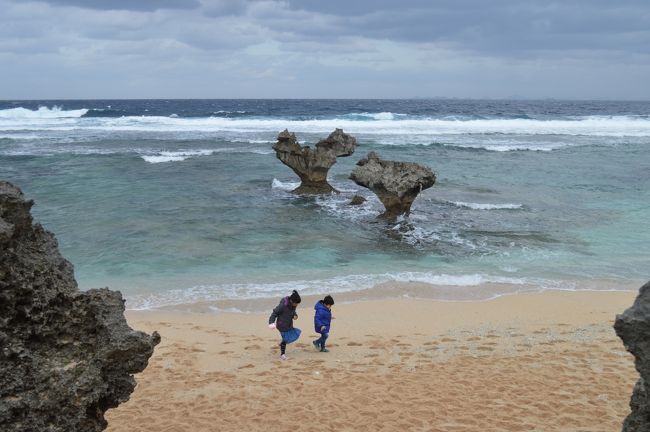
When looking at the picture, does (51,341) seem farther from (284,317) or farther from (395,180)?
(395,180)

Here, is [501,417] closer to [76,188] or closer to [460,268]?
[460,268]

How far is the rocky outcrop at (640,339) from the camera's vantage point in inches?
140

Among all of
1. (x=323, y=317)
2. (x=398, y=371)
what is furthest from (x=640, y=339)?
(x=323, y=317)

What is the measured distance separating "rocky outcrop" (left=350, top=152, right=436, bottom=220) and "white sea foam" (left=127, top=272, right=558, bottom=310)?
17.1 feet

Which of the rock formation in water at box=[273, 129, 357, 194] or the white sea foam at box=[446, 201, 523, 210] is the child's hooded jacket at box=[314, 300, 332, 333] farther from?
the rock formation in water at box=[273, 129, 357, 194]

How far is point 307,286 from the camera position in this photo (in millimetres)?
12070

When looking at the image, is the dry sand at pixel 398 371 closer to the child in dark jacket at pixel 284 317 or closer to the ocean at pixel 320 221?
the child in dark jacket at pixel 284 317

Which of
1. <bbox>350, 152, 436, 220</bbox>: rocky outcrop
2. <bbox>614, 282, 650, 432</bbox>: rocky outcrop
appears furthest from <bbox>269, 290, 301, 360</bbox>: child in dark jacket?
<bbox>350, 152, 436, 220</bbox>: rocky outcrop

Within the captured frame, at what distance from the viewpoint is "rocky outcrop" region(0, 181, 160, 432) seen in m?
3.70

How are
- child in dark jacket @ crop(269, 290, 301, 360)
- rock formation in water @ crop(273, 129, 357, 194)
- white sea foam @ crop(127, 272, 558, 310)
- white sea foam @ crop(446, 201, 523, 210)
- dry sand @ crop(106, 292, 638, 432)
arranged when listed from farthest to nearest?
rock formation in water @ crop(273, 129, 357, 194) → white sea foam @ crop(446, 201, 523, 210) → white sea foam @ crop(127, 272, 558, 310) → child in dark jacket @ crop(269, 290, 301, 360) → dry sand @ crop(106, 292, 638, 432)

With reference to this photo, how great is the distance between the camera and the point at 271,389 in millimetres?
7457

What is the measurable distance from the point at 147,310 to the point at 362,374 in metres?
4.61

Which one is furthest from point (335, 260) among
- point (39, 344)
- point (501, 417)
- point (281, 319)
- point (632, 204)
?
point (632, 204)

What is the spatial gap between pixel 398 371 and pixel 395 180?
10316 mm
